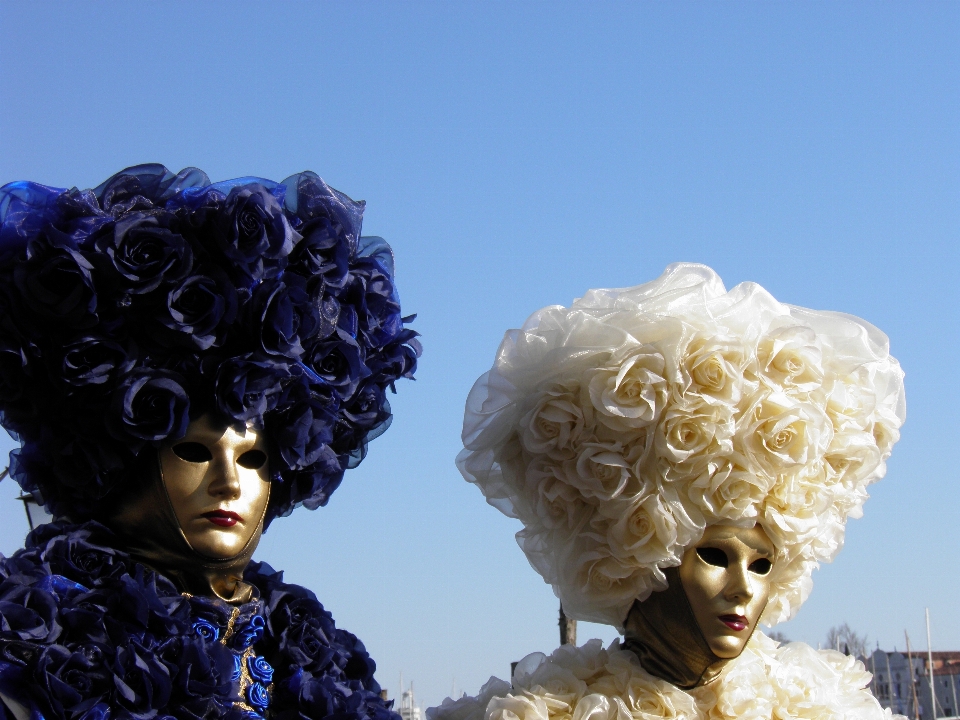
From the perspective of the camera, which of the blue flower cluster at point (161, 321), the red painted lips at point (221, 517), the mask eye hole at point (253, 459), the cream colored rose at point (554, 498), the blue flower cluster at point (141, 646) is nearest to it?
the blue flower cluster at point (141, 646)

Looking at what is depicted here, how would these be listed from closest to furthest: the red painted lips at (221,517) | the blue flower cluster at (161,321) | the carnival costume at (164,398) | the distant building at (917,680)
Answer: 1. the carnival costume at (164,398)
2. the blue flower cluster at (161,321)
3. the red painted lips at (221,517)
4. the distant building at (917,680)

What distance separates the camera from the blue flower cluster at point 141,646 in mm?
3164

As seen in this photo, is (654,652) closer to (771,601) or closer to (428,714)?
(771,601)

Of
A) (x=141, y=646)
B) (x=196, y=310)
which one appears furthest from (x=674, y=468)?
(x=141, y=646)

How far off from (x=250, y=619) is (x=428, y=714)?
828 millimetres

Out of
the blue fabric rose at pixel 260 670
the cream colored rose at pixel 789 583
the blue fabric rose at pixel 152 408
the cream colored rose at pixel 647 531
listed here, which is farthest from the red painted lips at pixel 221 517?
the cream colored rose at pixel 789 583

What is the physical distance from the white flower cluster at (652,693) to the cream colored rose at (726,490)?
1.95 ft

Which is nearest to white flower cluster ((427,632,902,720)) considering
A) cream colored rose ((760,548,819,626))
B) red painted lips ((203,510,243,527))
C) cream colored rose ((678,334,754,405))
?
cream colored rose ((760,548,819,626))

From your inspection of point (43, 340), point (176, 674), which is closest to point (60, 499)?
point (43, 340)

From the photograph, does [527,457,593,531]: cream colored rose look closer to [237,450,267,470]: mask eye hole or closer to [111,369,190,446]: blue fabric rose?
[237,450,267,470]: mask eye hole

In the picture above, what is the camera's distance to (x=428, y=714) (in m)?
4.15

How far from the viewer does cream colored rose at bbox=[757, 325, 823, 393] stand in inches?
154

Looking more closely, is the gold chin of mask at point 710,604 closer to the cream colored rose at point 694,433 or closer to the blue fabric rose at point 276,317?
the cream colored rose at point 694,433

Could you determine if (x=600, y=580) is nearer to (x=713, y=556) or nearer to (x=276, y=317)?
(x=713, y=556)
